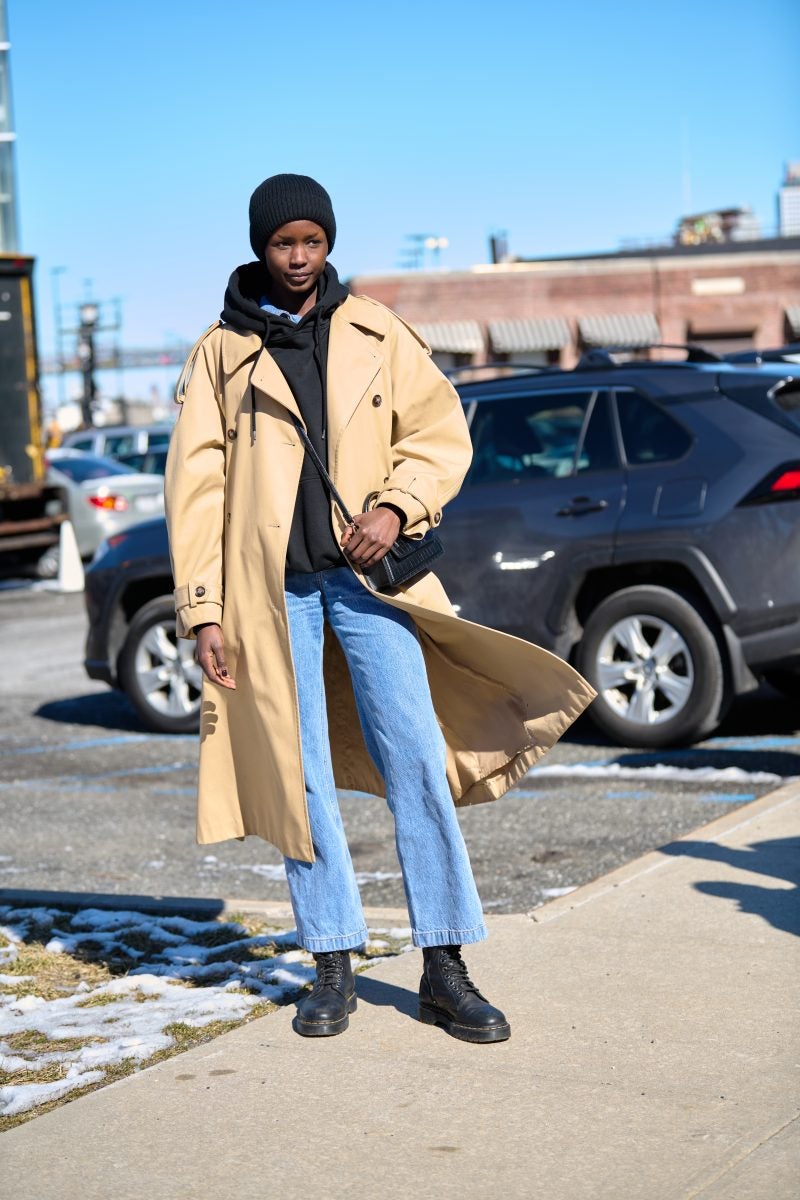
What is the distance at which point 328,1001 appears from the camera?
412 centimetres

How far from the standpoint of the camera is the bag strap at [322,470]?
4012 mm

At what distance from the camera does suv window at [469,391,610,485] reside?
8.59 m

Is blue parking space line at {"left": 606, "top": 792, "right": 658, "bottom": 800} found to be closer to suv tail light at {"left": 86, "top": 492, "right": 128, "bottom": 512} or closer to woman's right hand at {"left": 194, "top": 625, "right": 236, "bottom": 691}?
woman's right hand at {"left": 194, "top": 625, "right": 236, "bottom": 691}

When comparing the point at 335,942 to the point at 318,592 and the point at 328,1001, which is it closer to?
the point at 328,1001

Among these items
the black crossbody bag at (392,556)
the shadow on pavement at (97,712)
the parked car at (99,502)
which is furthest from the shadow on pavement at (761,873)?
the parked car at (99,502)

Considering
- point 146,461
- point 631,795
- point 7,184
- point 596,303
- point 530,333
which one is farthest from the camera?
point 596,303

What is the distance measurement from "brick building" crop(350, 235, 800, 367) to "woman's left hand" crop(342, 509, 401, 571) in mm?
48470

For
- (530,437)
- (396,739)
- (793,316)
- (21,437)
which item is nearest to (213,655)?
(396,739)

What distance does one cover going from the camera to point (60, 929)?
18.0ft

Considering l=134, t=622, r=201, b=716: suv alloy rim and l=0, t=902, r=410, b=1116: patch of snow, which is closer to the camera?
l=0, t=902, r=410, b=1116: patch of snow

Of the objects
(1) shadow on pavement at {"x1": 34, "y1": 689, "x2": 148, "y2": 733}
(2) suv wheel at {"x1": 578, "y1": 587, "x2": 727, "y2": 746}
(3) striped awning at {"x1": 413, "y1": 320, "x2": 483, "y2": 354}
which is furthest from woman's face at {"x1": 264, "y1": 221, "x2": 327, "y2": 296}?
(3) striped awning at {"x1": 413, "y1": 320, "x2": 483, "y2": 354}

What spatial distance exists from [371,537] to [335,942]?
1006 millimetres

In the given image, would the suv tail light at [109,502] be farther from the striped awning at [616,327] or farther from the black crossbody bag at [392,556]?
the striped awning at [616,327]

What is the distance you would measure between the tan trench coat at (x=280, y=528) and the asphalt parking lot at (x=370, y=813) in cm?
160
